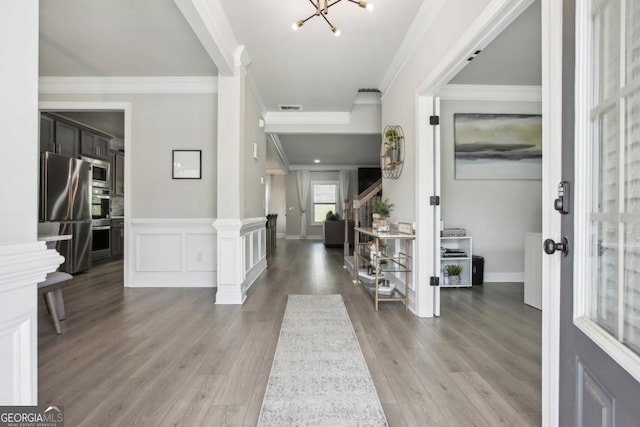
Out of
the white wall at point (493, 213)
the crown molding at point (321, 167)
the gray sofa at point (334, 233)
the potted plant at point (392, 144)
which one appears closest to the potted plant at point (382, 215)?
the potted plant at point (392, 144)

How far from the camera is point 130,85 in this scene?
390cm

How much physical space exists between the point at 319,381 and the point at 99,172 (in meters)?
5.66

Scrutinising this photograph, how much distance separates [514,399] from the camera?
61.7 inches

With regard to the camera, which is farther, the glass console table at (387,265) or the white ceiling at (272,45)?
the glass console table at (387,265)

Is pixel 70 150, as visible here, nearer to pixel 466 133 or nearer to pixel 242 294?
pixel 242 294

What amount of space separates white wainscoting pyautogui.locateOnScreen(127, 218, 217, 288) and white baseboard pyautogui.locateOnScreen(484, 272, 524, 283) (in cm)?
366

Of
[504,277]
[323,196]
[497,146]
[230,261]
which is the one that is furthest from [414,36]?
[323,196]

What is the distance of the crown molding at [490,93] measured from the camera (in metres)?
4.10

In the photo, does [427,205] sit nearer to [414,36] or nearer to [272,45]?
[414,36]

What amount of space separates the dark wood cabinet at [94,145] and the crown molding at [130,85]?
134 cm

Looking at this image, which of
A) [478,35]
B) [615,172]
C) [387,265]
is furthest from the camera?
[387,265]

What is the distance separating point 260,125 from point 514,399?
434cm

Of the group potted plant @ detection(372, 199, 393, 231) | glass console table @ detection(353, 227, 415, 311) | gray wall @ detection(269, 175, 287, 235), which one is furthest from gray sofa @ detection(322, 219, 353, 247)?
potted plant @ detection(372, 199, 393, 231)

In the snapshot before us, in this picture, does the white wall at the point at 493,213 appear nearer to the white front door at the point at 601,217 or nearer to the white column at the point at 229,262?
the white column at the point at 229,262
